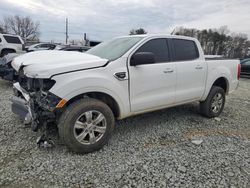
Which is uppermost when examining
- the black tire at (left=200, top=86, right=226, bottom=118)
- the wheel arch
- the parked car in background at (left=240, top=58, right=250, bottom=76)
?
the parked car in background at (left=240, top=58, right=250, bottom=76)

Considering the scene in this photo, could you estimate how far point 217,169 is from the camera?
8.65 ft

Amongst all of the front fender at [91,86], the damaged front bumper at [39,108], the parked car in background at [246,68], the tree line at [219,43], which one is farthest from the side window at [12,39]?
the tree line at [219,43]

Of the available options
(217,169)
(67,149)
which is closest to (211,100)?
(217,169)

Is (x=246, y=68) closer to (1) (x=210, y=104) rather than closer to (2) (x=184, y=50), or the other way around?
(1) (x=210, y=104)

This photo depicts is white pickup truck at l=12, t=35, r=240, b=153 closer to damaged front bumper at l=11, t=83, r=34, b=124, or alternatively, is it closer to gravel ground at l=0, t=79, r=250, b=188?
damaged front bumper at l=11, t=83, r=34, b=124

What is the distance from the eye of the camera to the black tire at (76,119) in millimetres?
2682

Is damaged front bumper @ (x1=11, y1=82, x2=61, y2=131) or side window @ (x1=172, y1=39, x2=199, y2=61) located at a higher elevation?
side window @ (x1=172, y1=39, x2=199, y2=61)

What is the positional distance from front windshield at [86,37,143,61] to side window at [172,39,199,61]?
0.82m

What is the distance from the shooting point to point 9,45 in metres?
13.2

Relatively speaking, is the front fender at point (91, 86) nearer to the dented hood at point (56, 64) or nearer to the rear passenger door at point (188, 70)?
the dented hood at point (56, 64)

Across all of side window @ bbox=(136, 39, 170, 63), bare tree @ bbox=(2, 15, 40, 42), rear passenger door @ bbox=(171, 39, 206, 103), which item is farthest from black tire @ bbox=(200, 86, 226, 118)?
bare tree @ bbox=(2, 15, 40, 42)

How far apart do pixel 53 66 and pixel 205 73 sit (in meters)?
3.03

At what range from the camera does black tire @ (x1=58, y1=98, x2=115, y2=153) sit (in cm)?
268

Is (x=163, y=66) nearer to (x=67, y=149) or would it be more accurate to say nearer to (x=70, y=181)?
(x=67, y=149)
